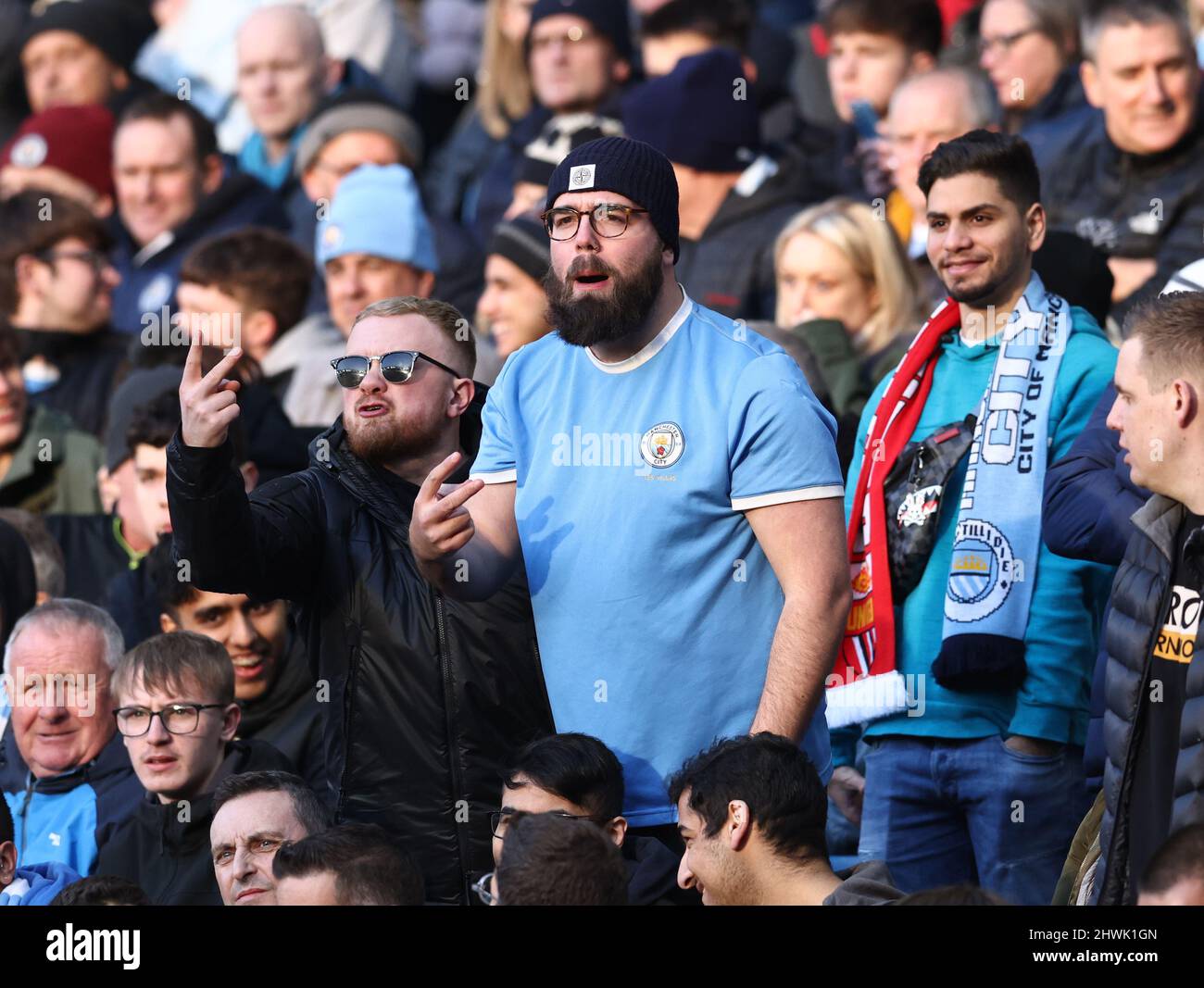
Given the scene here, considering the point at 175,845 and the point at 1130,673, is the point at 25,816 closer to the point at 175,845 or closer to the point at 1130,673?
the point at 175,845

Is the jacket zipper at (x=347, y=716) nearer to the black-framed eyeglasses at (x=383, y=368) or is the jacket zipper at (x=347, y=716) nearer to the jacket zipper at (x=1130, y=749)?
the black-framed eyeglasses at (x=383, y=368)

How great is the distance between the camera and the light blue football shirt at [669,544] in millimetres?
5285

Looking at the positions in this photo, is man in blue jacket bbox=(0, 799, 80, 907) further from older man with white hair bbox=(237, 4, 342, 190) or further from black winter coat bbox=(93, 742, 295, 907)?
older man with white hair bbox=(237, 4, 342, 190)

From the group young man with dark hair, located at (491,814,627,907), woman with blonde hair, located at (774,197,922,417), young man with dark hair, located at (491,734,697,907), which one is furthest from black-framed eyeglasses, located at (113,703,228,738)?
woman with blonde hair, located at (774,197,922,417)

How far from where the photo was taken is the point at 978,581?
6.09 meters

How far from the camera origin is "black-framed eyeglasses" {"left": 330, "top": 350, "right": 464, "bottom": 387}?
19.9 ft

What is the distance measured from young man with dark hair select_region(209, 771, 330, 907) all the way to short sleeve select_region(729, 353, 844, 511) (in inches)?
63.0

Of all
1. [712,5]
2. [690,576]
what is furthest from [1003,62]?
[690,576]

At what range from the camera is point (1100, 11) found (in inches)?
384

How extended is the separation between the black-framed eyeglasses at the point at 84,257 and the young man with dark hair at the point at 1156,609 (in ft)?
20.3

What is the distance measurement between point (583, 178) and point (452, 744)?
151cm
